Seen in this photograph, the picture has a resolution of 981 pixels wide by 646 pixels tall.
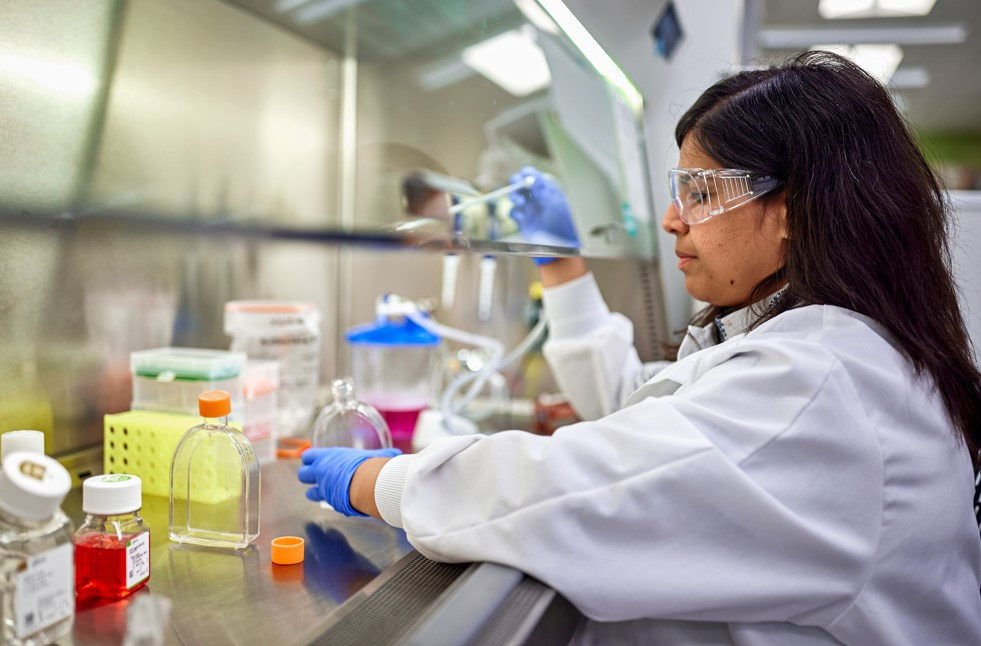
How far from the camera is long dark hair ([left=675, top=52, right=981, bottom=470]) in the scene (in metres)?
0.94

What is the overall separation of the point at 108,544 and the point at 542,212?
1.16 metres

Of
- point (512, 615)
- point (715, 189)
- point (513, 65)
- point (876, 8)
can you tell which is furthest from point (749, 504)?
point (876, 8)

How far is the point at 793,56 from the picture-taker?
114 cm

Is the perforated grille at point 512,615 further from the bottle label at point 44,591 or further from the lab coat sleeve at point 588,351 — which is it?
the lab coat sleeve at point 588,351

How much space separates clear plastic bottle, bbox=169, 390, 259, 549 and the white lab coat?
0.82ft

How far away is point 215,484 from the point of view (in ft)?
3.57

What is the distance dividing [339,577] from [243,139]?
1.16 metres

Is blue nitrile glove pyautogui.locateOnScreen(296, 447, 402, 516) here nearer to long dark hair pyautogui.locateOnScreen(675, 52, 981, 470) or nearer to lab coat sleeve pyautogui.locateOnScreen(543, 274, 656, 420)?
long dark hair pyautogui.locateOnScreen(675, 52, 981, 470)

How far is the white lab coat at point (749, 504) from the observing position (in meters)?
0.75

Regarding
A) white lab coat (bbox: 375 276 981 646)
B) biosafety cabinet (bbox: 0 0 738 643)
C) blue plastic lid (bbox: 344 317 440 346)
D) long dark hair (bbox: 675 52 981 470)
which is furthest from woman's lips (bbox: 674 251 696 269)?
blue plastic lid (bbox: 344 317 440 346)

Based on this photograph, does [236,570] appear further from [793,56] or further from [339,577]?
[793,56]

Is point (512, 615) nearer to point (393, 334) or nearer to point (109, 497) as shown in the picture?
point (109, 497)

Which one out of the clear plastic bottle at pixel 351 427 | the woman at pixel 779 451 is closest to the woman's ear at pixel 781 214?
the woman at pixel 779 451

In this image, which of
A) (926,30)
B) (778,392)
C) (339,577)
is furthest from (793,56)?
(926,30)
